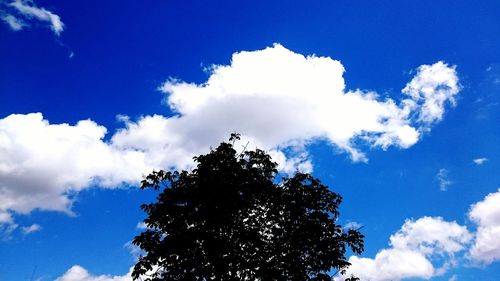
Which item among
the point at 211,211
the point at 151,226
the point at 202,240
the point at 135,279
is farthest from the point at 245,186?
the point at 135,279

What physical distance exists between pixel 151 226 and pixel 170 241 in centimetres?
200

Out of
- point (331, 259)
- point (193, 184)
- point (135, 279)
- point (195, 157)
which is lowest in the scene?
point (135, 279)

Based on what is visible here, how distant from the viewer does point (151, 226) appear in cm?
2442

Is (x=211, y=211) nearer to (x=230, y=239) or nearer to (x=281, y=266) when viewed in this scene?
(x=230, y=239)

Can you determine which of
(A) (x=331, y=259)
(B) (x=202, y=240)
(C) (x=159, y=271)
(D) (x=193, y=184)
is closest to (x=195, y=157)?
(D) (x=193, y=184)

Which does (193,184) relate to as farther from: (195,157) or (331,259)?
(331,259)

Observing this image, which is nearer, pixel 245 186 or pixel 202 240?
pixel 202 240

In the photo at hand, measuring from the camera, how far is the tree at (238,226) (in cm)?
2316

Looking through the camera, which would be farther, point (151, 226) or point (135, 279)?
point (151, 226)

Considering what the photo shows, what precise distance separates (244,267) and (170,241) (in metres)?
4.55

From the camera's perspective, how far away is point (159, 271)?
2386cm

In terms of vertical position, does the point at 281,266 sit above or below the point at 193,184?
below

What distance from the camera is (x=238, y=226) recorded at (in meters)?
24.7

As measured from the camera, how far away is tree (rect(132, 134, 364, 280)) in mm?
23156
